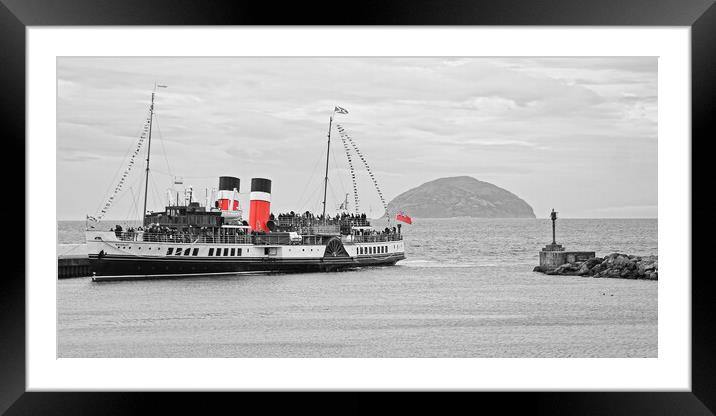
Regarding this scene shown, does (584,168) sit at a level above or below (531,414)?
above

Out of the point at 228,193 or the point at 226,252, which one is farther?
the point at 228,193

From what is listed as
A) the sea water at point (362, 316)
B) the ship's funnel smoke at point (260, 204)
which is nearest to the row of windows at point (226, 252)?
the sea water at point (362, 316)

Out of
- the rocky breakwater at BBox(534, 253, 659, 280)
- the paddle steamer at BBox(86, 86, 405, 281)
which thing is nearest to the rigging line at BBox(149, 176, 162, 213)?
the paddle steamer at BBox(86, 86, 405, 281)

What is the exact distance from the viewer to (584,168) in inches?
938
